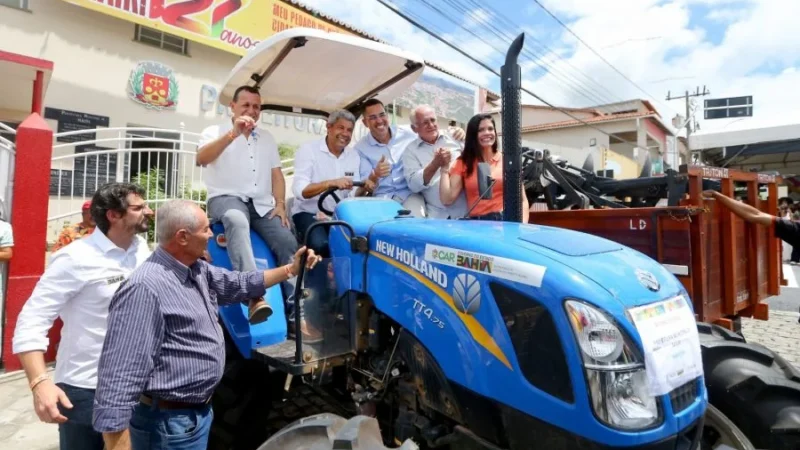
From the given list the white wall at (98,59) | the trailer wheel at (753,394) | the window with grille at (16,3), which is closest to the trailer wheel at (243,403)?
the trailer wheel at (753,394)

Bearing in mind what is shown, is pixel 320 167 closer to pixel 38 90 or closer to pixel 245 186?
pixel 245 186

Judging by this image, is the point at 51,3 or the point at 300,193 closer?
the point at 300,193

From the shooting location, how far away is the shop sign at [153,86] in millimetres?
10344

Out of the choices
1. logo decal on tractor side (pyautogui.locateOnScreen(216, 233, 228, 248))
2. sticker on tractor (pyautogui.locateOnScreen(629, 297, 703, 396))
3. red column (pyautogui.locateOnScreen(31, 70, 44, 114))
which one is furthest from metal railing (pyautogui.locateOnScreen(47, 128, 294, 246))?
sticker on tractor (pyautogui.locateOnScreen(629, 297, 703, 396))

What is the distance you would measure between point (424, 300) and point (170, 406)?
40.2 inches

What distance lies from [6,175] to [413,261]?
4460 millimetres

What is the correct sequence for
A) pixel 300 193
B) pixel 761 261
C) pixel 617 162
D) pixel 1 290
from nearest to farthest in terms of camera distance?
pixel 300 193 → pixel 761 261 → pixel 1 290 → pixel 617 162

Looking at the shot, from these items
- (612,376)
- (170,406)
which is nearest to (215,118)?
(170,406)

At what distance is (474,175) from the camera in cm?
316

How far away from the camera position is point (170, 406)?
1.90 meters

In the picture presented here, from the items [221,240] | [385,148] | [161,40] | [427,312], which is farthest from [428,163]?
[161,40]

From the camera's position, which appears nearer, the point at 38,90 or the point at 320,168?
the point at 320,168

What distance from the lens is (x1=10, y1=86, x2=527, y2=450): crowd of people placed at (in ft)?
5.98

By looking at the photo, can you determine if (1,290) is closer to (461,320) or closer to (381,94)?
(381,94)
